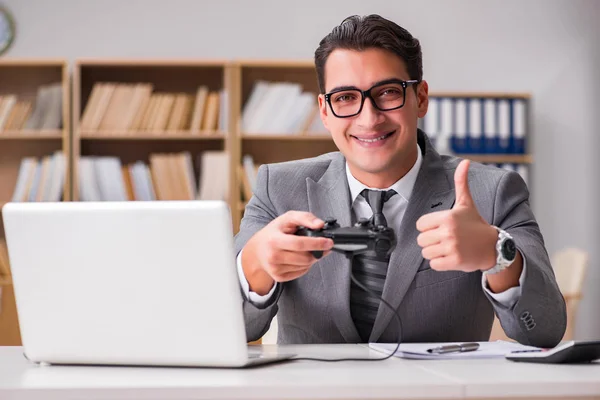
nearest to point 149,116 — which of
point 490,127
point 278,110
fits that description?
point 278,110

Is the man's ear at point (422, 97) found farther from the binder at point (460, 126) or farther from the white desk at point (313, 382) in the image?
the binder at point (460, 126)

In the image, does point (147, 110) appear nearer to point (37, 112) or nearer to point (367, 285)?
point (37, 112)

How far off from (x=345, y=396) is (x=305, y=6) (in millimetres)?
4340

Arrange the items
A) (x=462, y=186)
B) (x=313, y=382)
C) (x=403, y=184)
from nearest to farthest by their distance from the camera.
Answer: (x=313, y=382)
(x=462, y=186)
(x=403, y=184)

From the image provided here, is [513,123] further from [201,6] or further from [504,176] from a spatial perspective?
[504,176]

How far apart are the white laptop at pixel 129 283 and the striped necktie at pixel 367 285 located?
511 mm

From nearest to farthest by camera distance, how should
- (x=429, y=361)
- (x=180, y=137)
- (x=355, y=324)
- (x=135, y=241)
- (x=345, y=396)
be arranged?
1. (x=345, y=396)
2. (x=135, y=241)
3. (x=429, y=361)
4. (x=355, y=324)
5. (x=180, y=137)

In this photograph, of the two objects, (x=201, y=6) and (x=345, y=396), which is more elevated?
(x=201, y=6)

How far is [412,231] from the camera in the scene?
1.74 metres

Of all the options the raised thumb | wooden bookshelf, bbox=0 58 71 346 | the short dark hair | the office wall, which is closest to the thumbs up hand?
the raised thumb

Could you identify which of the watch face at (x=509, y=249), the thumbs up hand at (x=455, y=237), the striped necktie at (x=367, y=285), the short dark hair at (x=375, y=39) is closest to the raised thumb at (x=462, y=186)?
the thumbs up hand at (x=455, y=237)

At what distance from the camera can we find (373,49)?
5.76 ft

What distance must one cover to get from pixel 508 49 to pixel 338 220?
3.77 meters

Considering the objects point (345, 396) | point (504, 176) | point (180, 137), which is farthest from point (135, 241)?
point (180, 137)
